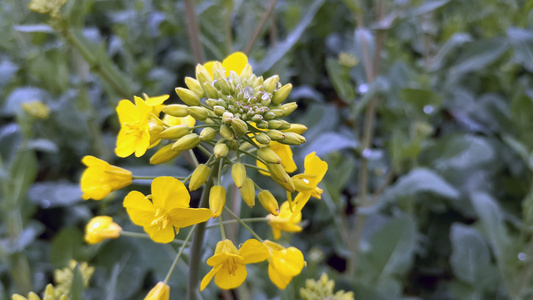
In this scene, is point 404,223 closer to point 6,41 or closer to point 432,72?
point 432,72

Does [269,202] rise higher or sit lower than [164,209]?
lower

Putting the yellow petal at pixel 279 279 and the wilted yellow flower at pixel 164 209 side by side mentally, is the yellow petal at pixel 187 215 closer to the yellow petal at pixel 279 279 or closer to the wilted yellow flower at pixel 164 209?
the wilted yellow flower at pixel 164 209

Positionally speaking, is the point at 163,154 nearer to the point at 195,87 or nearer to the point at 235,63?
the point at 195,87

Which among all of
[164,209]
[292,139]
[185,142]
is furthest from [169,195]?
[292,139]

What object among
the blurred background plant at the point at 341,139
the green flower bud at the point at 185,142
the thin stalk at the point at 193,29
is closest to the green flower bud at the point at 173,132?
the green flower bud at the point at 185,142

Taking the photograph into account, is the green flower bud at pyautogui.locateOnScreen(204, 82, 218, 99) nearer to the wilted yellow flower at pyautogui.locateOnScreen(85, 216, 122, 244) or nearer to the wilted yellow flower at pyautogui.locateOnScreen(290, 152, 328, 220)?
the wilted yellow flower at pyautogui.locateOnScreen(290, 152, 328, 220)

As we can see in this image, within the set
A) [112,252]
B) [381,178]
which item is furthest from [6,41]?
[381,178]
